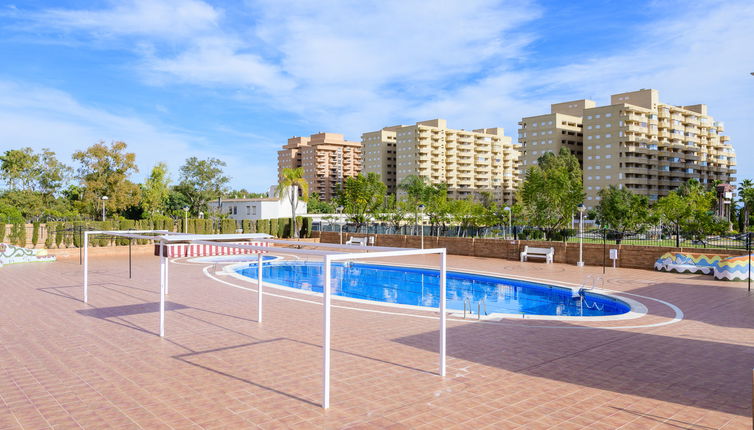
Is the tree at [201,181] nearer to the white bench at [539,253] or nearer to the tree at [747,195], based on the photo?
the white bench at [539,253]

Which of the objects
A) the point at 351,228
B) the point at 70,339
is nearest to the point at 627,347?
the point at 70,339

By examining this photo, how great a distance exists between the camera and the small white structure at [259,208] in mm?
62375

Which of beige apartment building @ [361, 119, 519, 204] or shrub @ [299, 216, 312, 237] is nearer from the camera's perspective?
shrub @ [299, 216, 312, 237]

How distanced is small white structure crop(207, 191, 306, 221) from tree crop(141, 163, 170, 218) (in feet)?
26.5

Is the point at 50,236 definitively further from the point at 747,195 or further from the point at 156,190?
the point at 747,195

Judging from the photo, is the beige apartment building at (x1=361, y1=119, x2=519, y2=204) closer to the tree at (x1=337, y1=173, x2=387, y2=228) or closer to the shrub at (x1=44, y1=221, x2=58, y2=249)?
the tree at (x1=337, y1=173, x2=387, y2=228)

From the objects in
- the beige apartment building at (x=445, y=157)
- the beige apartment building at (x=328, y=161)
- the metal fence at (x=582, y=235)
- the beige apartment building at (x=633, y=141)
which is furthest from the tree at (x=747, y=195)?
the beige apartment building at (x=328, y=161)

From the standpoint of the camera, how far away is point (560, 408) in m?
6.66

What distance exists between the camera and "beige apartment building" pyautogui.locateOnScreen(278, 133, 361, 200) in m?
161

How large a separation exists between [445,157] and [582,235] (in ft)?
334

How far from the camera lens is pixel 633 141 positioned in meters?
95.9

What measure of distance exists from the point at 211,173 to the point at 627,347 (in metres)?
67.7

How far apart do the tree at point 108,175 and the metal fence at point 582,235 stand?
65.7 feet

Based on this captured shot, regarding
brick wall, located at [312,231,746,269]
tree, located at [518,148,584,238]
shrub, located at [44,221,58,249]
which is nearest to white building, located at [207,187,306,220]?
brick wall, located at [312,231,746,269]
